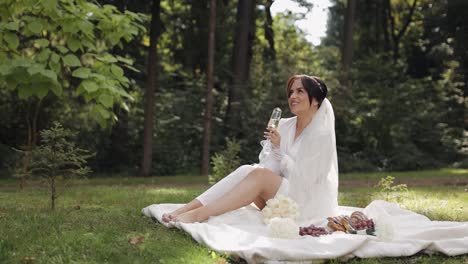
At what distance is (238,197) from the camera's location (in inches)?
191

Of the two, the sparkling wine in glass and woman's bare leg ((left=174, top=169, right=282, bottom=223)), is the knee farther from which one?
the sparkling wine in glass

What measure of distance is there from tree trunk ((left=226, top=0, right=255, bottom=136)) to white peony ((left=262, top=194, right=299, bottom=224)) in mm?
11616

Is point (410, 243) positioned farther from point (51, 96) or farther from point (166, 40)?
point (166, 40)

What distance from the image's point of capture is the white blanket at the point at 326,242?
12.2ft

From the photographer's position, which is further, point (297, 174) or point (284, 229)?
point (297, 174)

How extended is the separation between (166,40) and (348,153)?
7057mm

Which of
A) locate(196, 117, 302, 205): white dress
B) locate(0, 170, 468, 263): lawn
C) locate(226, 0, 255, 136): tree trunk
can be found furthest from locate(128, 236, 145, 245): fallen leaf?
locate(226, 0, 255, 136): tree trunk

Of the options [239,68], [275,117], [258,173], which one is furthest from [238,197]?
[239,68]

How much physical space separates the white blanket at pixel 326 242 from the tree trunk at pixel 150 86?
1006 centimetres

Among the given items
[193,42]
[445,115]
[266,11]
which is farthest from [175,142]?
[445,115]

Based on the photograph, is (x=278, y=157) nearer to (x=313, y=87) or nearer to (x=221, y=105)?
(x=313, y=87)

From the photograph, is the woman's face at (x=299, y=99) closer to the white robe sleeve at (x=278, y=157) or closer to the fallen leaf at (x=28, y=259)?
the white robe sleeve at (x=278, y=157)

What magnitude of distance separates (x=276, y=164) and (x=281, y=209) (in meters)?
0.66

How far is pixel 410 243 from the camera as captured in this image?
13.5 ft
